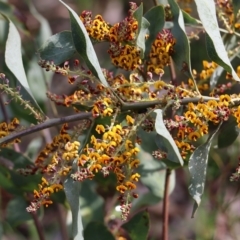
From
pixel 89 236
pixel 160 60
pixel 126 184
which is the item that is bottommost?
pixel 89 236

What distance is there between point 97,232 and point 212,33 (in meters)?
0.41

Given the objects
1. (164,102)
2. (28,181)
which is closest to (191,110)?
(164,102)

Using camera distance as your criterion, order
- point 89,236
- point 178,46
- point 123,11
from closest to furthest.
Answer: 1. point 178,46
2. point 89,236
3. point 123,11

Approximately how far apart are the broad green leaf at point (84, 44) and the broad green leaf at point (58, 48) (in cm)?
7

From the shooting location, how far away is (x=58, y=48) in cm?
88

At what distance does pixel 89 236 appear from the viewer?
103 centimetres

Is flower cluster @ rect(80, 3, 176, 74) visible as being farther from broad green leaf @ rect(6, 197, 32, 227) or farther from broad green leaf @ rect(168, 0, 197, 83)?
broad green leaf @ rect(6, 197, 32, 227)

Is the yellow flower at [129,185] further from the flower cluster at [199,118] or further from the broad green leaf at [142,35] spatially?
the broad green leaf at [142,35]

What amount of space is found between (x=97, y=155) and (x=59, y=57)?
0.57 ft

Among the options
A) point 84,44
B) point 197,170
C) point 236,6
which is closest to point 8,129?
point 84,44

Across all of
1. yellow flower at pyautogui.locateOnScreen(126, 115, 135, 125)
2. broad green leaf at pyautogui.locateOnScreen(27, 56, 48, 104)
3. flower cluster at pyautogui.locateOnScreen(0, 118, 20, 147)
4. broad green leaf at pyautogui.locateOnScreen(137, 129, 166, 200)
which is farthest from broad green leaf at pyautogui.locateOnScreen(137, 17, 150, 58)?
broad green leaf at pyautogui.locateOnScreen(27, 56, 48, 104)

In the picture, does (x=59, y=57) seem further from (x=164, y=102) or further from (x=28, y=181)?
(x=28, y=181)

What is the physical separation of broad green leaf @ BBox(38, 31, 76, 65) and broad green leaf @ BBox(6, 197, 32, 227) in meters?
0.44

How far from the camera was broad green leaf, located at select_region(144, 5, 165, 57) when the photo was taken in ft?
2.93
